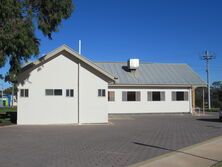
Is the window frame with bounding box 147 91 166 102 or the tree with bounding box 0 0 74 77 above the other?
the tree with bounding box 0 0 74 77

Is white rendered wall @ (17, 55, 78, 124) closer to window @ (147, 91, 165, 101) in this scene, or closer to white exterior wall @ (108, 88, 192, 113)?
white exterior wall @ (108, 88, 192, 113)

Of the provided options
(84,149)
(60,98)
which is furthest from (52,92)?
(84,149)

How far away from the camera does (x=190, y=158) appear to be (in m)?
11.8

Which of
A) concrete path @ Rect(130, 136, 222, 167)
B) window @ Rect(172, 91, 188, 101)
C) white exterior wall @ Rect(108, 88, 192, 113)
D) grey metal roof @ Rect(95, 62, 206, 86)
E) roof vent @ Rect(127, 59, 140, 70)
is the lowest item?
concrete path @ Rect(130, 136, 222, 167)

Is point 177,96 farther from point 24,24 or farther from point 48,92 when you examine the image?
point 24,24

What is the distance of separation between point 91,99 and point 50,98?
2736mm

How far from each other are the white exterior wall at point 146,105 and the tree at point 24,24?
15.0m

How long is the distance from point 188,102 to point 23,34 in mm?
23254

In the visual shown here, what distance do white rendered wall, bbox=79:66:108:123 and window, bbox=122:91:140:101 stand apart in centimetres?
1150

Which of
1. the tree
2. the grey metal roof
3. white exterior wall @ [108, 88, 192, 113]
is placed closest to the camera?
the tree

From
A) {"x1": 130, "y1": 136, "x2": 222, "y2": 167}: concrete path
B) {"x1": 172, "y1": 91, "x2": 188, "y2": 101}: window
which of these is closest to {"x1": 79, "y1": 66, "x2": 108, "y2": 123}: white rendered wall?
{"x1": 130, "y1": 136, "x2": 222, "y2": 167}: concrete path

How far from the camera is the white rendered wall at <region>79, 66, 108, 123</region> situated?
88.0 ft

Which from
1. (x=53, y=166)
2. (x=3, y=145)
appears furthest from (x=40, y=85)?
(x=53, y=166)

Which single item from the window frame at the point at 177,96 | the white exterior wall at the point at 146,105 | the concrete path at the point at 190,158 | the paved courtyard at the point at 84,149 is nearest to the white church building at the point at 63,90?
the paved courtyard at the point at 84,149
